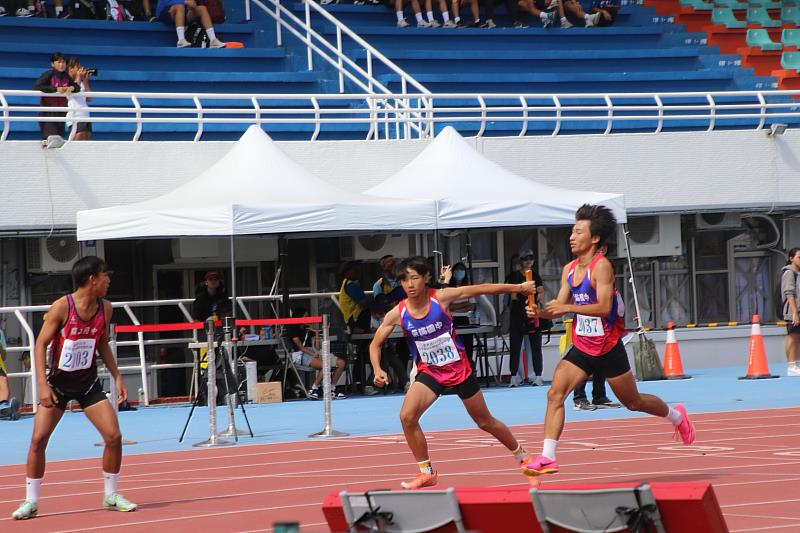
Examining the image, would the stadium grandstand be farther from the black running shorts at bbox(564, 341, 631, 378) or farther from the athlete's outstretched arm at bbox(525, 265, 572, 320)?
the athlete's outstretched arm at bbox(525, 265, 572, 320)

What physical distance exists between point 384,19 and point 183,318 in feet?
31.9

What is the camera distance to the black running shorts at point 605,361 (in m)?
9.83

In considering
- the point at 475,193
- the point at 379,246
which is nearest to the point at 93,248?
the point at 379,246

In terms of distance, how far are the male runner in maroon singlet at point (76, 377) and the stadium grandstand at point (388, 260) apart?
0.08ft

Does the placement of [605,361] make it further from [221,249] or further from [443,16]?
[443,16]

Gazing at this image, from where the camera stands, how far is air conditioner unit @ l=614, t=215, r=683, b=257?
952 inches

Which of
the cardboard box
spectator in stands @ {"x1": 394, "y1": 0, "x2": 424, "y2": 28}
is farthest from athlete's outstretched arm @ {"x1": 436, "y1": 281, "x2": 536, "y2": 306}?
spectator in stands @ {"x1": 394, "y1": 0, "x2": 424, "y2": 28}

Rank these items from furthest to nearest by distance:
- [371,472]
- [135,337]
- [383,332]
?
1. [135,337]
2. [371,472]
3. [383,332]

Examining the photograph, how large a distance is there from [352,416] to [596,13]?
16200 millimetres

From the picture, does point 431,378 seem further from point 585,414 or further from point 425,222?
point 425,222

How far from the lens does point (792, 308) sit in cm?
1988

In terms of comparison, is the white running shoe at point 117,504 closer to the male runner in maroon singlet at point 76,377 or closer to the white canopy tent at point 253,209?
the male runner in maroon singlet at point 76,377

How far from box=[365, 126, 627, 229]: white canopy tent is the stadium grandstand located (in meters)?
0.06

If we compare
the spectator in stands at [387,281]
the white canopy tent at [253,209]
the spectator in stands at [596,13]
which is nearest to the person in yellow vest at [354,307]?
the spectator in stands at [387,281]
